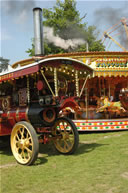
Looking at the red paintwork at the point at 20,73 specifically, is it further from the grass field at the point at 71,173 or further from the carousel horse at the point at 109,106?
the carousel horse at the point at 109,106

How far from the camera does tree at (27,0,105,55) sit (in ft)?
83.2

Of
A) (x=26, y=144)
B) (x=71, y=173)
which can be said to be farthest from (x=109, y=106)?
(x=71, y=173)

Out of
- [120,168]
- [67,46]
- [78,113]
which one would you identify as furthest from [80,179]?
[67,46]

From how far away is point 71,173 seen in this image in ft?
12.9

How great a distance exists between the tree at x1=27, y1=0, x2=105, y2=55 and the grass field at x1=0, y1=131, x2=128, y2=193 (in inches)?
824

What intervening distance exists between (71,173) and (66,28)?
77.6 feet

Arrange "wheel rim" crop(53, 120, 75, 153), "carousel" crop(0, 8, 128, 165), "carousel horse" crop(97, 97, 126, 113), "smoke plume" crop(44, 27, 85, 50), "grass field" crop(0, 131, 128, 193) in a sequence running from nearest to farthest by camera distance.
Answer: "grass field" crop(0, 131, 128, 193)
"carousel" crop(0, 8, 128, 165)
"wheel rim" crop(53, 120, 75, 153)
"carousel horse" crop(97, 97, 126, 113)
"smoke plume" crop(44, 27, 85, 50)

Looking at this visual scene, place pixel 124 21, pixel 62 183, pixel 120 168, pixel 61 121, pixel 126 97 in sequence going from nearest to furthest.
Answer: pixel 62 183
pixel 120 168
pixel 61 121
pixel 126 97
pixel 124 21

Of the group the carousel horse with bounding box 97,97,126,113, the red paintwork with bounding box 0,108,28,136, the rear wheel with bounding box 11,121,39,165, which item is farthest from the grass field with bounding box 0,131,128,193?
the carousel horse with bounding box 97,97,126,113

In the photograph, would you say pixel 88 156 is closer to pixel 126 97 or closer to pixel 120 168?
pixel 120 168

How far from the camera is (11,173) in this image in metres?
4.07

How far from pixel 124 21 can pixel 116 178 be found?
15941 mm

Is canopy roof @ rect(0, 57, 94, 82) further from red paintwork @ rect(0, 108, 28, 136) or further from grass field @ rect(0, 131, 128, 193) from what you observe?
grass field @ rect(0, 131, 128, 193)

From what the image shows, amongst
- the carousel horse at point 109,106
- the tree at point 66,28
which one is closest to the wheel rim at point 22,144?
the carousel horse at point 109,106
